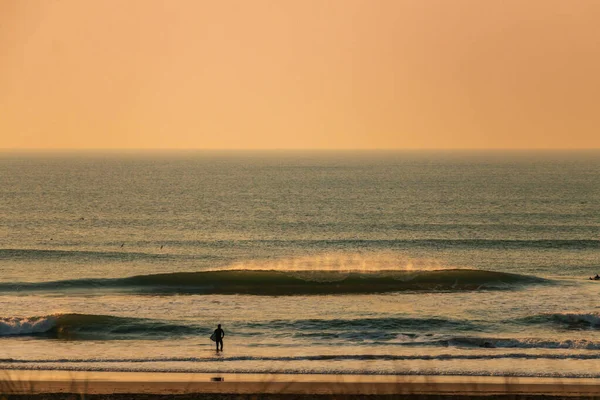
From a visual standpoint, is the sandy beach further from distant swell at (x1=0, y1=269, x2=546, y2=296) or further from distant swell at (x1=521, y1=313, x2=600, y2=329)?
distant swell at (x1=0, y1=269, x2=546, y2=296)

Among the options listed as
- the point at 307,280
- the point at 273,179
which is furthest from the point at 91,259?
the point at 273,179

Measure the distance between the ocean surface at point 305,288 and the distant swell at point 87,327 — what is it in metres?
0.09

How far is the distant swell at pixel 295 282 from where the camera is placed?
53.5 metres

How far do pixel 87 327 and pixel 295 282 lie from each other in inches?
701

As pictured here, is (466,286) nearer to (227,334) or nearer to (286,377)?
(227,334)

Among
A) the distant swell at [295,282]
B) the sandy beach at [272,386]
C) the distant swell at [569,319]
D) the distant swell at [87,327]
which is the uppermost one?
the sandy beach at [272,386]

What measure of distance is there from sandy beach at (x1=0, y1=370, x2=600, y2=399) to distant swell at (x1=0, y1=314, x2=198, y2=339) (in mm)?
8019

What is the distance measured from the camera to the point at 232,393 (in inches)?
1118

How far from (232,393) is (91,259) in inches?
1595

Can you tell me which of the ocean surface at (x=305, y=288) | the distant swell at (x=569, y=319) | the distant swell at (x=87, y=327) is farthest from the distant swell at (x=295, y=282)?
the distant swell at (x=569, y=319)

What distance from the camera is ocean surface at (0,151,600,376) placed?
113ft

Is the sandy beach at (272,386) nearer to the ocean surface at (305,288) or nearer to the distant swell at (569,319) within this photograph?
the ocean surface at (305,288)

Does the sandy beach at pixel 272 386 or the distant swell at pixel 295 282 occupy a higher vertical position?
the sandy beach at pixel 272 386

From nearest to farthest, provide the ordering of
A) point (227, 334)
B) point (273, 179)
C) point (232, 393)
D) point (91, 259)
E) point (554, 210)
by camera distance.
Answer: point (232, 393), point (227, 334), point (91, 259), point (554, 210), point (273, 179)
